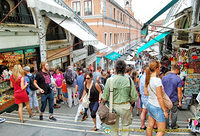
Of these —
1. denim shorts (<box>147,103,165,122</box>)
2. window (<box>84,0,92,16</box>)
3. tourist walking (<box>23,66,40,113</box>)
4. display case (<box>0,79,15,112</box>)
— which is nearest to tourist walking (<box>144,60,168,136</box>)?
denim shorts (<box>147,103,165,122</box>)

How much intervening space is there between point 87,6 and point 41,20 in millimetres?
11635

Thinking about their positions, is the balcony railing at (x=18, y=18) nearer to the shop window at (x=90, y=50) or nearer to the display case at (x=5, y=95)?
the display case at (x=5, y=95)

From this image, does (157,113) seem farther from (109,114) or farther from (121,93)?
(109,114)

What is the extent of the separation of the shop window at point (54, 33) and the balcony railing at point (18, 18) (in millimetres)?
1567

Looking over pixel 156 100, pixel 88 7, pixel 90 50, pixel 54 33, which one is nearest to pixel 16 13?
pixel 54 33

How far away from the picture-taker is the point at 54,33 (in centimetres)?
942

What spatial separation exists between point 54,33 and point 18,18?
310 centimetres

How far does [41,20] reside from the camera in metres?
7.71

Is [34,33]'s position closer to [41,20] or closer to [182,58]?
[41,20]

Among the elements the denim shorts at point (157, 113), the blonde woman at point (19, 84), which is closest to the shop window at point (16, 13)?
the blonde woman at point (19, 84)

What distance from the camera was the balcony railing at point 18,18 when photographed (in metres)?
5.75

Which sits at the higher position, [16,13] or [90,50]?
[16,13]

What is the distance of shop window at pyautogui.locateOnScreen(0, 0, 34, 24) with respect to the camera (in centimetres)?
576

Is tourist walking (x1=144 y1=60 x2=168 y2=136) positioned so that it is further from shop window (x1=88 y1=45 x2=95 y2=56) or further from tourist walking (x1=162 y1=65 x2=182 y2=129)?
shop window (x1=88 y1=45 x2=95 y2=56)
